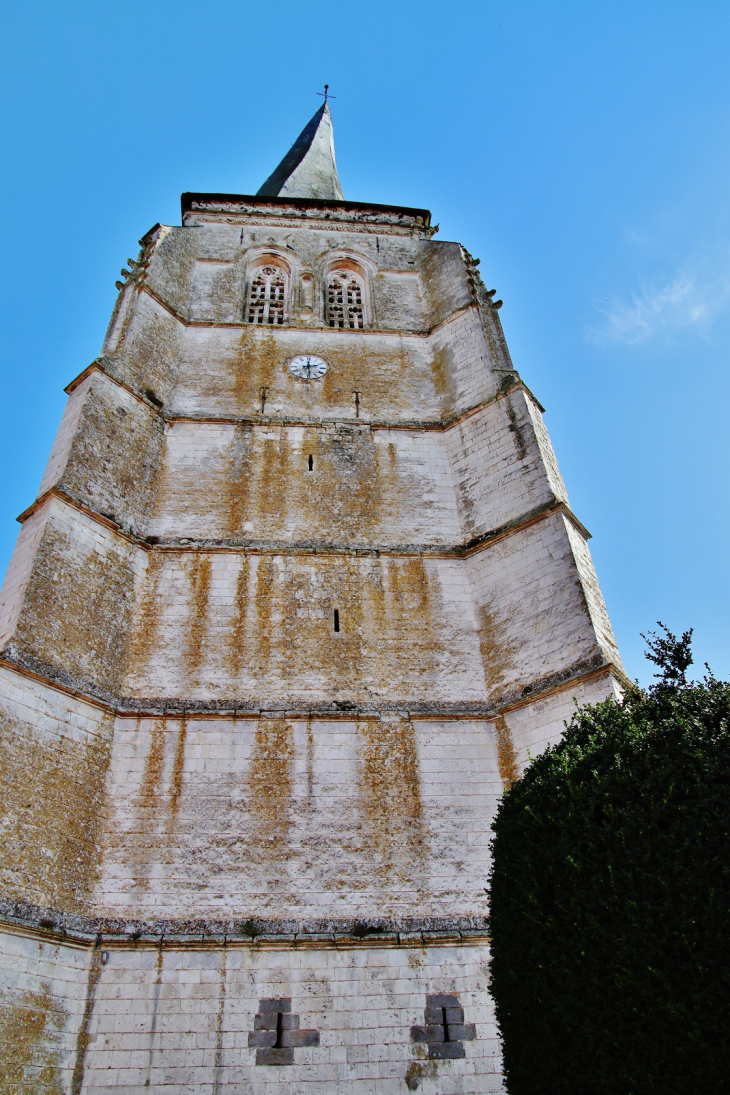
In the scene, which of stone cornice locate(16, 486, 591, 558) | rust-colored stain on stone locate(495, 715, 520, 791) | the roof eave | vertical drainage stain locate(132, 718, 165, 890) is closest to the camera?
vertical drainage stain locate(132, 718, 165, 890)

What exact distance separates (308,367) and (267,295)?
2.82 m

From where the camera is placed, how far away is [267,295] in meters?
14.3

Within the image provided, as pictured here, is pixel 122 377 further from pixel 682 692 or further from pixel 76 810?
pixel 682 692

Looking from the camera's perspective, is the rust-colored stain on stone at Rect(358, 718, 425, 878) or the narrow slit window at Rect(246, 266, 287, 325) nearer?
the rust-colored stain on stone at Rect(358, 718, 425, 878)

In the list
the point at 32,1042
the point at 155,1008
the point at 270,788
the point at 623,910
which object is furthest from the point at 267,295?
the point at 623,910

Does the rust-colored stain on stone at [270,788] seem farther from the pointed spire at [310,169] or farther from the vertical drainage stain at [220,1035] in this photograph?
the pointed spire at [310,169]

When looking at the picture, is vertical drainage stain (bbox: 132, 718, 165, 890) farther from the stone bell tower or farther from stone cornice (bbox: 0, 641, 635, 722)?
stone cornice (bbox: 0, 641, 635, 722)

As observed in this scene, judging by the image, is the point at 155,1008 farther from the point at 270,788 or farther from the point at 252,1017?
the point at 270,788

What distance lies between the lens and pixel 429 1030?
6.46 m

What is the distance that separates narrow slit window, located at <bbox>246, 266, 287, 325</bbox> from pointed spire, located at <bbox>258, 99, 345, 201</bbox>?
3.30 m

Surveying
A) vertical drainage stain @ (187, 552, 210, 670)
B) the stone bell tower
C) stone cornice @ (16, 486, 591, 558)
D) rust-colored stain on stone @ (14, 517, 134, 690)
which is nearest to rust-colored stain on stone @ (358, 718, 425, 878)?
the stone bell tower

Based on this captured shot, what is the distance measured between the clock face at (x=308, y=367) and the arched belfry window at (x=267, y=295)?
5.40ft

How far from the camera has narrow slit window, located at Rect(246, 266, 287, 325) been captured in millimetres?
13781

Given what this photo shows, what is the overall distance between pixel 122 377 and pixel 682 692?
8.16 metres
